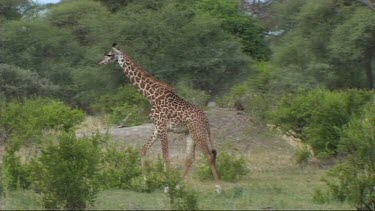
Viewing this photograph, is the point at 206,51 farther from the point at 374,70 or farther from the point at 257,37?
the point at 257,37

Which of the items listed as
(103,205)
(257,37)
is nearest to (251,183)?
(103,205)

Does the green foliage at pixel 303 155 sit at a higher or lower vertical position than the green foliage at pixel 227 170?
lower

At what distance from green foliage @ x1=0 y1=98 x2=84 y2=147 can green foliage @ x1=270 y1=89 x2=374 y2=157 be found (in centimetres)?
411

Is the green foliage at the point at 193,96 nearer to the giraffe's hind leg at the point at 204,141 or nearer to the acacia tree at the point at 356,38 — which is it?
the acacia tree at the point at 356,38

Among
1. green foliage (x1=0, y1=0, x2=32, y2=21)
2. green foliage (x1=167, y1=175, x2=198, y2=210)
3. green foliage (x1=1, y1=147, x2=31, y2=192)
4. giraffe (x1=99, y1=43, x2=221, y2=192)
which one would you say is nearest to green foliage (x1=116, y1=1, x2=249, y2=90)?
green foliage (x1=0, y1=0, x2=32, y2=21)

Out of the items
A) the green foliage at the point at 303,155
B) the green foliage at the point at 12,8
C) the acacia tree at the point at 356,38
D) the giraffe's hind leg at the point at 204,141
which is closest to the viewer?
the giraffe's hind leg at the point at 204,141

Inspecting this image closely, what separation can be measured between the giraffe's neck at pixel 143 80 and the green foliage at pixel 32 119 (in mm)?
1797

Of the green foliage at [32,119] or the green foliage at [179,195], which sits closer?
the green foliage at [179,195]

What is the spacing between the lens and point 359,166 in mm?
10789

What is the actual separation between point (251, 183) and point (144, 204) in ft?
13.6

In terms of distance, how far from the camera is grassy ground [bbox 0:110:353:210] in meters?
10.6

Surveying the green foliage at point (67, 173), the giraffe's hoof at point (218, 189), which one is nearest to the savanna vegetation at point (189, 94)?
the green foliage at point (67, 173)

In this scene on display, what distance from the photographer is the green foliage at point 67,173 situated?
10.3m

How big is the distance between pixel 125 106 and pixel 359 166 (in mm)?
12032
